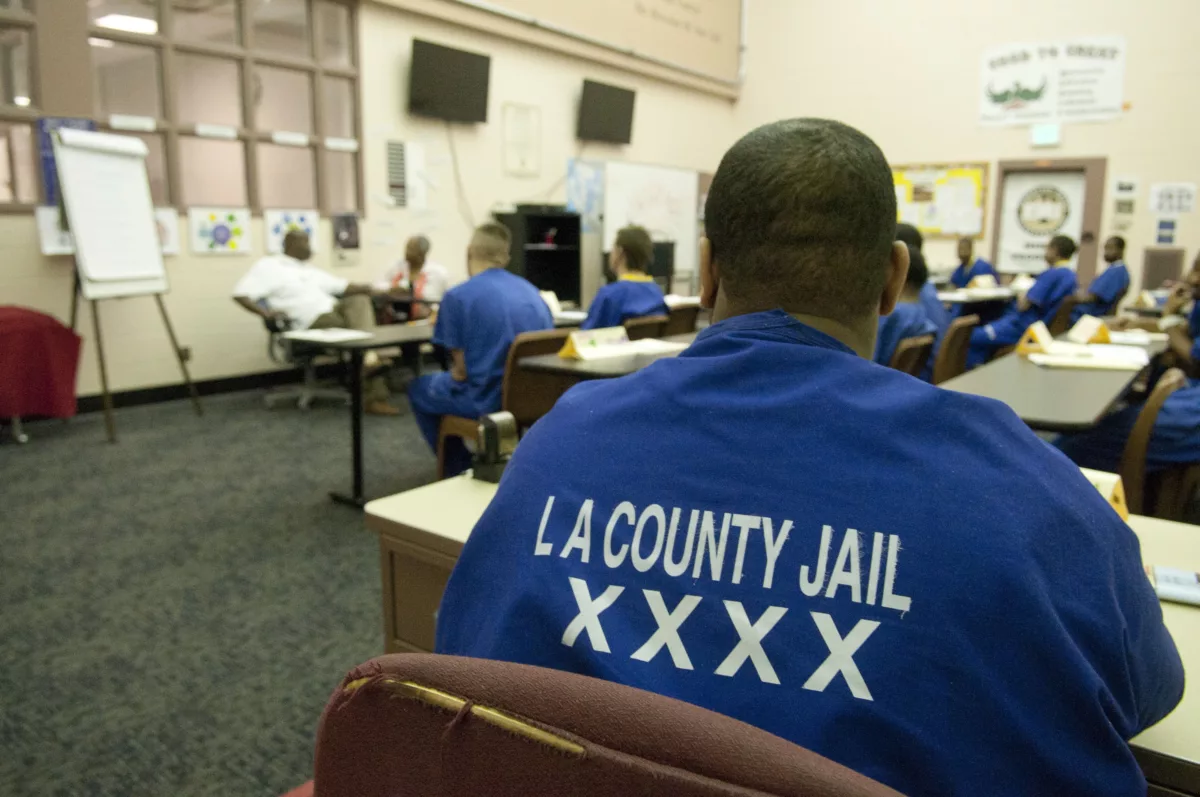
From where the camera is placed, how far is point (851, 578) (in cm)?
61

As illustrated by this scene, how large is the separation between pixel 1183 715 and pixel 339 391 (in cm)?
534

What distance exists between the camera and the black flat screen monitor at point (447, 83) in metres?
6.62

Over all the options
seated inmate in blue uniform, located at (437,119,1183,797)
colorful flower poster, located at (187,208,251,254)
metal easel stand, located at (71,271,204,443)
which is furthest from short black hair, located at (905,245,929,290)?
colorful flower poster, located at (187,208,251,254)

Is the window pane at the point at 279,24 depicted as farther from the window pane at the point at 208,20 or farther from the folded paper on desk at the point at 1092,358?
the folded paper on desk at the point at 1092,358

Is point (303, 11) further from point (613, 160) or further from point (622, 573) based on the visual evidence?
point (622, 573)

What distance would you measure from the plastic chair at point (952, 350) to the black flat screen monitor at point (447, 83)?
180 inches

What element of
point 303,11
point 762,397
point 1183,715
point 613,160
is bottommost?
point 1183,715

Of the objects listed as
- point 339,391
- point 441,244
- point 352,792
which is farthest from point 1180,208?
point 352,792

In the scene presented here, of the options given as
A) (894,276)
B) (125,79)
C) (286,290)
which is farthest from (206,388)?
(894,276)

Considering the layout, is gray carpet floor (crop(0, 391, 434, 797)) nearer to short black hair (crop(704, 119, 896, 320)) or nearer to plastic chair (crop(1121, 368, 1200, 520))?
short black hair (crop(704, 119, 896, 320))

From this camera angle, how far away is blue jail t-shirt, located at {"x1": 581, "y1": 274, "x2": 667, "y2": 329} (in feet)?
12.4

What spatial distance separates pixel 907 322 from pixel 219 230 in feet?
14.2

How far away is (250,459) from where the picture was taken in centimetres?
423

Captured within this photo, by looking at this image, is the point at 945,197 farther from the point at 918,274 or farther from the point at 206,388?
the point at 206,388
